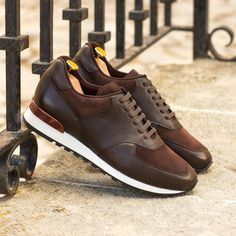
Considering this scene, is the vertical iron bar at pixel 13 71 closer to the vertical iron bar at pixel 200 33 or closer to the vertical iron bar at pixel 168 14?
the vertical iron bar at pixel 200 33

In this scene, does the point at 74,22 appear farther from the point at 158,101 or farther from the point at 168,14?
the point at 168,14

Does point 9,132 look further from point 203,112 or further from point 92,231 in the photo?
point 203,112

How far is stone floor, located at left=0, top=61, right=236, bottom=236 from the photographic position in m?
2.03

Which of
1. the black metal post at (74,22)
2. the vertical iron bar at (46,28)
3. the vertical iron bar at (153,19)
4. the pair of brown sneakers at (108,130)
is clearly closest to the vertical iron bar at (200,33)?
the vertical iron bar at (153,19)

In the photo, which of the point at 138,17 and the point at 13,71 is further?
the point at 138,17

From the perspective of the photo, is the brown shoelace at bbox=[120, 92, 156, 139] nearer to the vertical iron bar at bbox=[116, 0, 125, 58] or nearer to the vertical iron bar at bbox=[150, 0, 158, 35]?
the vertical iron bar at bbox=[116, 0, 125, 58]

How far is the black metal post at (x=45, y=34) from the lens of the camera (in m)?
2.47

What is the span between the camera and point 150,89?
2.35 metres

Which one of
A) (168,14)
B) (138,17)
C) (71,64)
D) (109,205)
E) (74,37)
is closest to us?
(109,205)

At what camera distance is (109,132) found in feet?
7.22

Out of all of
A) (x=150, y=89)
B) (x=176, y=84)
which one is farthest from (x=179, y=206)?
(x=176, y=84)

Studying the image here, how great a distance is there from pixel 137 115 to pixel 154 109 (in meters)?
0.13

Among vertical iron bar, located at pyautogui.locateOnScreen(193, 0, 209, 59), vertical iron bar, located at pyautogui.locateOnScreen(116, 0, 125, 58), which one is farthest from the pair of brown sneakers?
vertical iron bar, located at pyautogui.locateOnScreen(193, 0, 209, 59)

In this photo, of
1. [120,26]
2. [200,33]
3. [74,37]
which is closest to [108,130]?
[74,37]
